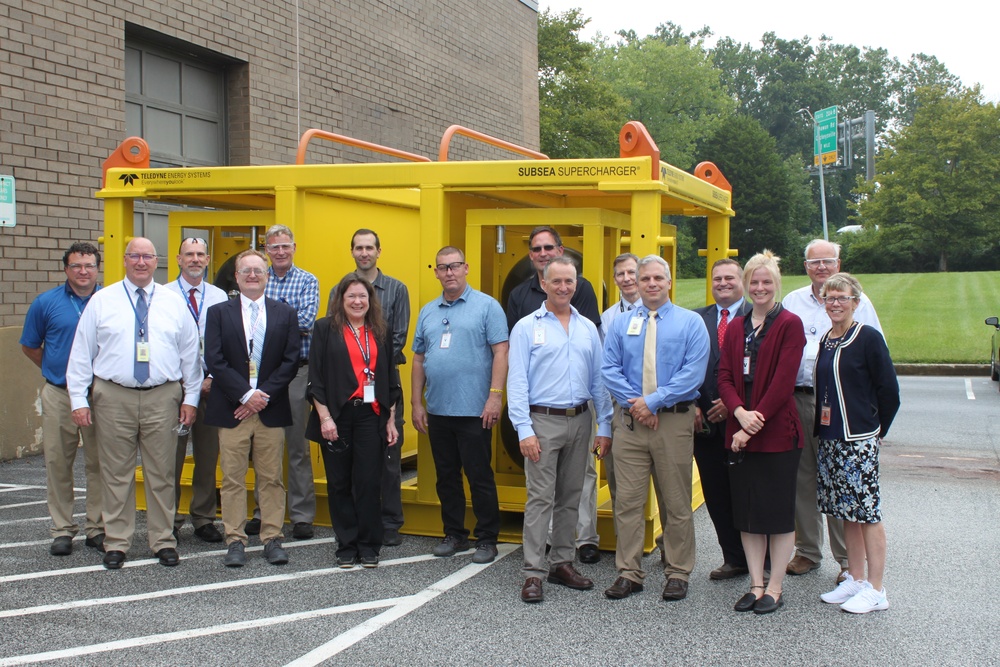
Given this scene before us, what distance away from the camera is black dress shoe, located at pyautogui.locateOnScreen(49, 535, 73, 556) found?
6.03 m

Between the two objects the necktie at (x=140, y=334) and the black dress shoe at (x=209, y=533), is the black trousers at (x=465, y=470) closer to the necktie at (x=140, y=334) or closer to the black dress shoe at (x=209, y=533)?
the black dress shoe at (x=209, y=533)

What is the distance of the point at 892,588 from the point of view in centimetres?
536

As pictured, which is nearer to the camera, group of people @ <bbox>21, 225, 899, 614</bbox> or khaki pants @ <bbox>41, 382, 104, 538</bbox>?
group of people @ <bbox>21, 225, 899, 614</bbox>

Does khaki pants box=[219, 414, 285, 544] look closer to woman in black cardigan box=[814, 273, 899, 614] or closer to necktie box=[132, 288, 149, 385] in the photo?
necktie box=[132, 288, 149, 385]

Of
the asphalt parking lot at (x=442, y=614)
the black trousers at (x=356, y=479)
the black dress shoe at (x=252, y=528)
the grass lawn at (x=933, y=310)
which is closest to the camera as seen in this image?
the asphalt parking lot at (x=442, y=614)

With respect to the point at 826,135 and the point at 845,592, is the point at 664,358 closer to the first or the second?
the point at 845,592

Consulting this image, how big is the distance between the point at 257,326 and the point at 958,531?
4.89 meters

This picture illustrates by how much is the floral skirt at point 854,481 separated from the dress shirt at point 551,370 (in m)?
1.22

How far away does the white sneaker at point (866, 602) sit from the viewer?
4906mm

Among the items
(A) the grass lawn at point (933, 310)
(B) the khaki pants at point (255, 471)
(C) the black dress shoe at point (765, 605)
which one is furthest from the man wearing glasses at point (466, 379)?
(A) the grass lawn at point (933, 310)

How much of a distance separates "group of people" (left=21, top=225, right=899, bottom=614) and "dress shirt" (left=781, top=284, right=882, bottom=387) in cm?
1

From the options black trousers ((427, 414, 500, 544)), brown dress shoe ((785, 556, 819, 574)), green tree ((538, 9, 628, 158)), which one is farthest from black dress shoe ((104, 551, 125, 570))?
green tree ((538, 9, 628, 158))

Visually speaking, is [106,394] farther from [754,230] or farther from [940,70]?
[940,70]

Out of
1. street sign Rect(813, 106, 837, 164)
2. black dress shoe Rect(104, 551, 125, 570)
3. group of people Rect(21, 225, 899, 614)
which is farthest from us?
street sign Rect(813, 106, 837, 164)
